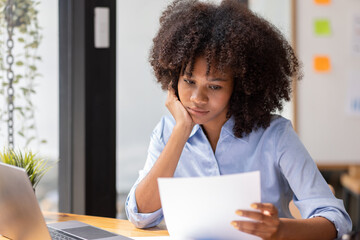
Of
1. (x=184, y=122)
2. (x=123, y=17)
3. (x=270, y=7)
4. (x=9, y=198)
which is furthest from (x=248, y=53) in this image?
(x=270, y=7)

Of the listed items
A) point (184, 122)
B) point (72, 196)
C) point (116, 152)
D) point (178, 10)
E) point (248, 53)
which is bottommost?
point (72, 196)

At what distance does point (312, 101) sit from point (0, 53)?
2.12 metres

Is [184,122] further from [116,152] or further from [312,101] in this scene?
[312,101]

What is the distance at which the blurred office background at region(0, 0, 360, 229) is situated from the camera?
92.4 inches

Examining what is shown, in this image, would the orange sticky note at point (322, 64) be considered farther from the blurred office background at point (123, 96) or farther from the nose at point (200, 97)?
the nose at point (200, 97)

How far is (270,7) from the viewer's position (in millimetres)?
3490

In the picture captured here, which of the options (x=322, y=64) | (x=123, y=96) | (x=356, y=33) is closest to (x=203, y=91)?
(x=123, y=96)

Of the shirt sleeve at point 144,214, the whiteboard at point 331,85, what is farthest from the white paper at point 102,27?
the whiteboard at point 331,85

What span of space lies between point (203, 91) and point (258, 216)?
0.52 m

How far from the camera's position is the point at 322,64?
11.7 ft

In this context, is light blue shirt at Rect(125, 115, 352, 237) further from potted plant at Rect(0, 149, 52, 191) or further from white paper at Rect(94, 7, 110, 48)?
white paper at Rect(94, 7, 110, 48)

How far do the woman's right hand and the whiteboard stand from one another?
1.91 meters

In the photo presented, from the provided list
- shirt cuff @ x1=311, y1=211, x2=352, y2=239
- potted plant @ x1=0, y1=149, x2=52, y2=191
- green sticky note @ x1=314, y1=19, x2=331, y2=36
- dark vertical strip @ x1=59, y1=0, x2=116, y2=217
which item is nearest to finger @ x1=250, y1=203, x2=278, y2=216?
shirt cuff @ x1=311, y1=211, x2=352, y2=239

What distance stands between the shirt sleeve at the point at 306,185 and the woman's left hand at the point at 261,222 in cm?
25
